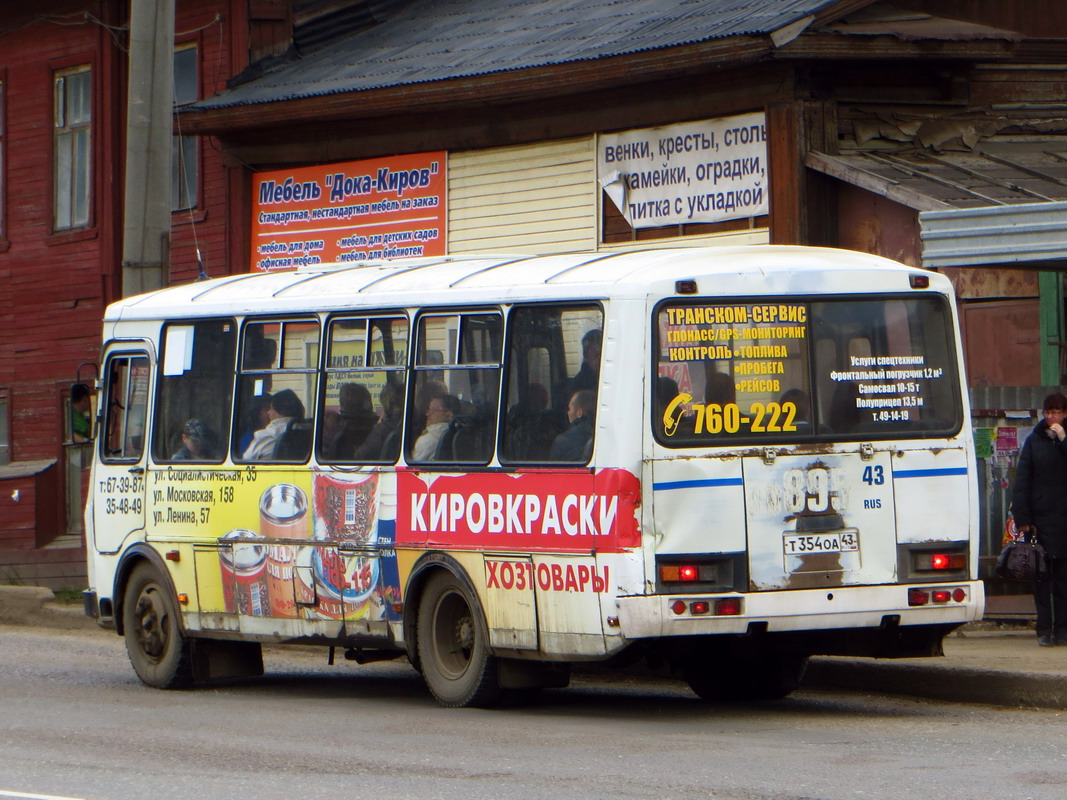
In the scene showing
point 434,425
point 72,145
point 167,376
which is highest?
point 72,145

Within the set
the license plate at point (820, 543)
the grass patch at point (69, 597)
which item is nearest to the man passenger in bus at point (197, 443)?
the license plate at point (820, 543)

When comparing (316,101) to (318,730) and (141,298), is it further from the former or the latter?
(318,730)

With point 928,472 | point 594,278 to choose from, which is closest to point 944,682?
point 928,472

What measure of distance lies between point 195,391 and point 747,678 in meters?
4.18

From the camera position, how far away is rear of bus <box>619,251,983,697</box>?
32.9 feet

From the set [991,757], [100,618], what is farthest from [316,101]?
[991,757]

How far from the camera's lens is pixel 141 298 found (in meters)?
13.8

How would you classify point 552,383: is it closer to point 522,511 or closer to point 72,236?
point 522,511

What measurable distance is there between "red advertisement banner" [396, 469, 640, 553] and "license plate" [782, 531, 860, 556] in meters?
0.86

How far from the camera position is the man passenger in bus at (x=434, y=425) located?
440 inches

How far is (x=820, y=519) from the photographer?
33.8 ft

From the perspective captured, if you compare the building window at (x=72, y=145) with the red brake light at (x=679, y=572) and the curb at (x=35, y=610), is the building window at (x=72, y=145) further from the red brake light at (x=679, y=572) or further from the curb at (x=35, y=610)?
the red brake light at (x=679, y=572)

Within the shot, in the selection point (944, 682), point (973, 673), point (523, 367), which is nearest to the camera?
point (523, 367)

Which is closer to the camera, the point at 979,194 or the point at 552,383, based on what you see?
Answer: the point at 552,383
